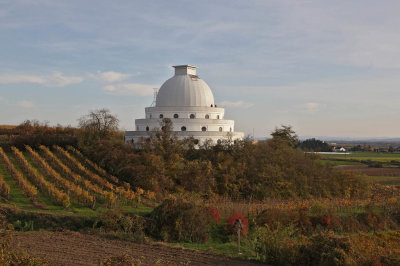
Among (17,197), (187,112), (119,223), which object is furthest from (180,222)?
(187,112)

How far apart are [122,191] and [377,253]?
54.1 feet

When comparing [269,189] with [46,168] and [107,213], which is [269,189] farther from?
[46,168]

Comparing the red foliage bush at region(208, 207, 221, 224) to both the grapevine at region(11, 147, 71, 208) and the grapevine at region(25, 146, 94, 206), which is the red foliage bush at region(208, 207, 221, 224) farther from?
the grapevine at region(11, 147, 71, 208)

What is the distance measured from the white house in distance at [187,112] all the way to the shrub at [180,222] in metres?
19.5

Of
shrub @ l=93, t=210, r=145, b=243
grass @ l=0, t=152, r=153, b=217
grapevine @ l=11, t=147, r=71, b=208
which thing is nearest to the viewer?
shrub @ l=93, t=210, r=145, b=243

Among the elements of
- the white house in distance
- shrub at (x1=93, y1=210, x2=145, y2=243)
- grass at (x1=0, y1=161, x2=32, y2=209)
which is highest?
the white house in distance

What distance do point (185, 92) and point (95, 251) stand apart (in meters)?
30.2

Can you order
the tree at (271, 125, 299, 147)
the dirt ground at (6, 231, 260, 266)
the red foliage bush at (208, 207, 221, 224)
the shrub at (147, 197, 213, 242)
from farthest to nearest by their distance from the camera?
the tree at (271, 125, 299, 147), the red foliage bush at (208, 207, 221, 224), the shrub at (147, 197, 213, 242), the dirt ground at (6, 231, 260, 266)

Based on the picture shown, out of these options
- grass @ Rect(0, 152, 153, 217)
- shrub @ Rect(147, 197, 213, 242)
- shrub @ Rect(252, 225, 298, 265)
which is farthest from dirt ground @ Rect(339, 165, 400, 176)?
shrub @ Rect(252, 225, 298, 265)

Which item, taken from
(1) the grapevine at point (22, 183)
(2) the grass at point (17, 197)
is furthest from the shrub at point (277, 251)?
(1) the grapevine at point (22, 183)

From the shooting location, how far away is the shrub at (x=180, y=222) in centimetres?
1875

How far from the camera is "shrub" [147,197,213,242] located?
61.5ft

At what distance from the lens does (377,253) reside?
46.9 feet

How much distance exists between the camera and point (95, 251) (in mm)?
14734
